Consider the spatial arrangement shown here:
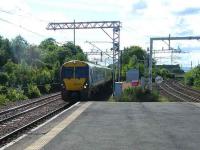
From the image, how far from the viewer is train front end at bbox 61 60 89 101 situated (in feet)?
109

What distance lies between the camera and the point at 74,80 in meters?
33.3

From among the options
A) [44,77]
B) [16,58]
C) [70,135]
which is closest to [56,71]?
[44,77]

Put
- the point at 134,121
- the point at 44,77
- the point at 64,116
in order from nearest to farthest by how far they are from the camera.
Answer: the point at 134,121 → the point at 64,116 → the point at 44,77

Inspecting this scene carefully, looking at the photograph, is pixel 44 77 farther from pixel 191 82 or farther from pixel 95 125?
pixel 191 82

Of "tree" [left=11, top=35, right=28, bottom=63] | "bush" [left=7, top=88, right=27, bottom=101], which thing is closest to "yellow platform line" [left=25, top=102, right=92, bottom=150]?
"bush" [left=7, top=88, right=27, bottom=101]

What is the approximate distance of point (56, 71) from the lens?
63656 mm

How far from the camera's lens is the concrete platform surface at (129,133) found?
11.1 m

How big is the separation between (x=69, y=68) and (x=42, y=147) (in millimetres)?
22903

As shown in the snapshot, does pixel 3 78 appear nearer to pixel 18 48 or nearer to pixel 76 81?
pixel 76 81

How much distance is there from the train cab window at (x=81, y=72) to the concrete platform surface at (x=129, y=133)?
15.4 metres

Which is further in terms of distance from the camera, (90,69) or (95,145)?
(90,69)

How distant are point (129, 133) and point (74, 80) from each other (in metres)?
20.5

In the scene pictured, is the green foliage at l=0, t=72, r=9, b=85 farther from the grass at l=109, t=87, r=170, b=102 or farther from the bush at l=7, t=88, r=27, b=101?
the grass at l=109, t=87, r=170, b=102

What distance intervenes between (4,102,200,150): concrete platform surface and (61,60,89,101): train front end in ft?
49.1
